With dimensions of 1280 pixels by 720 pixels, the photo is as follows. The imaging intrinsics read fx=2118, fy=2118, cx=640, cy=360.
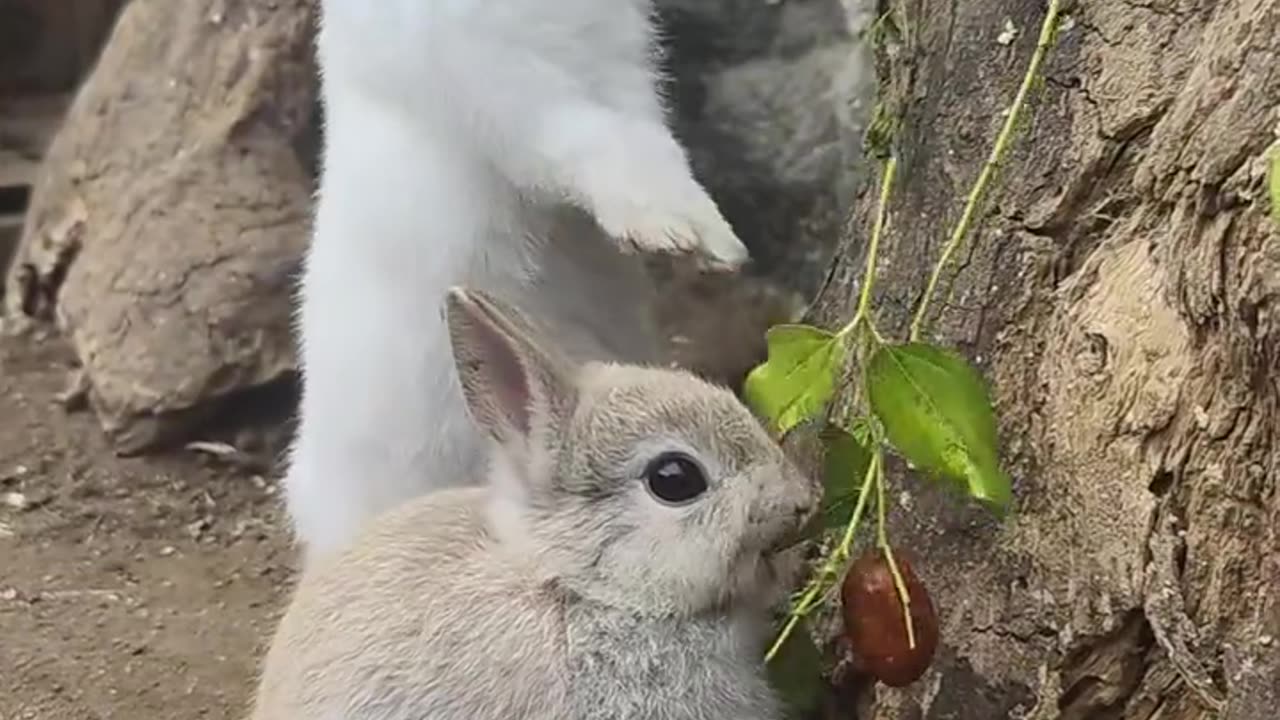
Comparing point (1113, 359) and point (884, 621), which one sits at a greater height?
point (1113, 359)

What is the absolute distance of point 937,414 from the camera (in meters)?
1.53

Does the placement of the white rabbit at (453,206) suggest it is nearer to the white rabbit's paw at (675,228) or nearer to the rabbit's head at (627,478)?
the white rabbit's paw at (675,228)

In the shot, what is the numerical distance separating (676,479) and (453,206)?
2.14ft

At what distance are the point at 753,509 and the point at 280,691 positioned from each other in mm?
451

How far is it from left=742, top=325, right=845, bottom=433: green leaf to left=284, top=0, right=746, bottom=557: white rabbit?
0.43 metres

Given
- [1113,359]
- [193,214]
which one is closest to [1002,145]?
[1113,359]

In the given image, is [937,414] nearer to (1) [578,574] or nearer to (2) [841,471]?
(2) [841,471]

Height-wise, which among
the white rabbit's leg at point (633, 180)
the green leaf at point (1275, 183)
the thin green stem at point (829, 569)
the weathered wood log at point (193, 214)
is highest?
the green leaf at point (1275, 183)

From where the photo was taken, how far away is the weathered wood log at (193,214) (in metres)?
3.52

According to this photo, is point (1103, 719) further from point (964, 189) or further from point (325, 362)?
point (325, 362)

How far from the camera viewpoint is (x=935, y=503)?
1.85 meters

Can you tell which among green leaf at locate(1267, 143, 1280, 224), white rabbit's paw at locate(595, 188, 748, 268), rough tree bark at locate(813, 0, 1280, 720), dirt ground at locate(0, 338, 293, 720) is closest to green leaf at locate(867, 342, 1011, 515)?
rough tree bark at locate(813, 0, 1280, 720)

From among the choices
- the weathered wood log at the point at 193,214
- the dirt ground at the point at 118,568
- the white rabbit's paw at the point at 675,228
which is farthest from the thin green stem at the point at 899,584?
the weathered wood log at the point at 193,214

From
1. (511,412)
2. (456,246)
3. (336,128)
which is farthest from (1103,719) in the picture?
(336,128)
